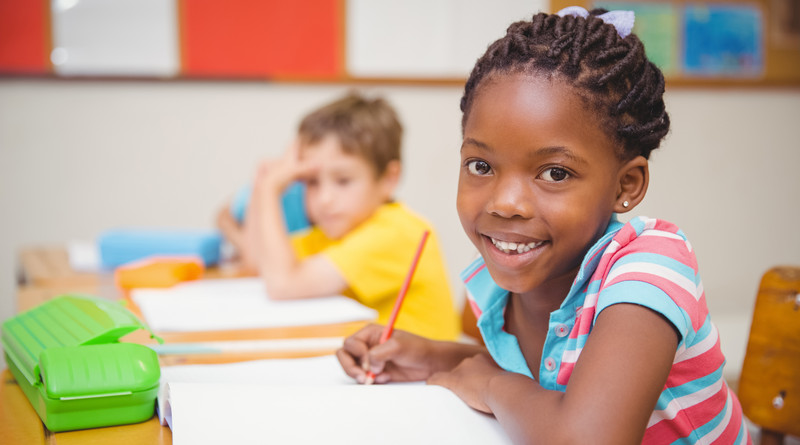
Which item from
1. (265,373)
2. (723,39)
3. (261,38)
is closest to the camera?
(265,373)

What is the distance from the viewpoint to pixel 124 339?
2.67 ft

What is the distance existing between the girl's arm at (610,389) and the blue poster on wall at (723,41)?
2715 mm

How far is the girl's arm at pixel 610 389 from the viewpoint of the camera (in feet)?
1.65

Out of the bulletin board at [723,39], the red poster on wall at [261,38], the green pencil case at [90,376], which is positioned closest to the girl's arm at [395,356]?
the green pencil case at [90,376]

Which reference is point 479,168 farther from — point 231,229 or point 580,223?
point 231,229

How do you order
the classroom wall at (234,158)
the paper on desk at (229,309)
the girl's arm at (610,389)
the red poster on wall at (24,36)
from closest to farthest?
1. the girl's arm at (610,389)
2. the paper on desk at (229,309)
3. the red poster on wall at (24,36)
4. the classroom wall at (234,158)

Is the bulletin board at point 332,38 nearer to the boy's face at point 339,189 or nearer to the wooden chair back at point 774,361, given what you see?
the boy's face at point 339,189

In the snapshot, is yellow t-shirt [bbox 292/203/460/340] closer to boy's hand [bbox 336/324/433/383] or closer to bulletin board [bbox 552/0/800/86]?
boy's hand [bbox 336/324/433/383]

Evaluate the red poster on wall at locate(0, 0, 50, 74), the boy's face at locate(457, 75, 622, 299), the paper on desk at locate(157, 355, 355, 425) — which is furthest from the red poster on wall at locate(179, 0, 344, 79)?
the boy's face at locate(457, 75, 622, 299)

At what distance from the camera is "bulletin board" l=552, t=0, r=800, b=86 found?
2.98 metres

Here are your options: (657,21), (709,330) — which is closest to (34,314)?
(709,330)

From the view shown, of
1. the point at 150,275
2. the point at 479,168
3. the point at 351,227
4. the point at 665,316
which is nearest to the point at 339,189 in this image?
the point at 351,227

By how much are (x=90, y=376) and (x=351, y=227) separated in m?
0.91

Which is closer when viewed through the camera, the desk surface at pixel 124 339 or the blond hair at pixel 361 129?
the desk surface at pixel 124 339
